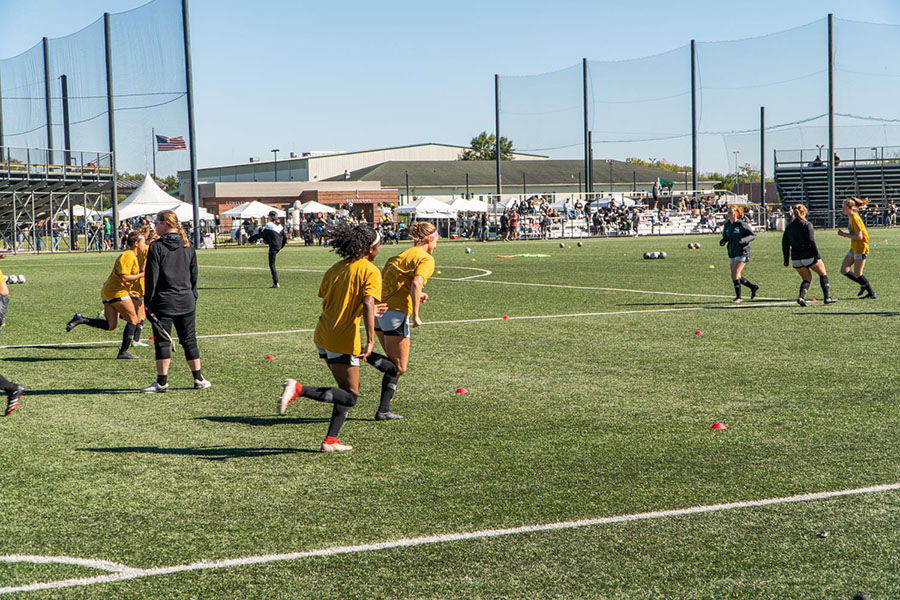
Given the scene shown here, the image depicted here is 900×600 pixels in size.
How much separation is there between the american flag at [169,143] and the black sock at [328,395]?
42.1m

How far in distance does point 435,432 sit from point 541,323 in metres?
7.54

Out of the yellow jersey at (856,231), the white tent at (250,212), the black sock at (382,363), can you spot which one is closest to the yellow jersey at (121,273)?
the black sock at (382,363)

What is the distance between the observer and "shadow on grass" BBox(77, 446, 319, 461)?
23.4 ft

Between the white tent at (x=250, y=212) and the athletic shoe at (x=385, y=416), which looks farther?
the white tent at (x=250, y=212)

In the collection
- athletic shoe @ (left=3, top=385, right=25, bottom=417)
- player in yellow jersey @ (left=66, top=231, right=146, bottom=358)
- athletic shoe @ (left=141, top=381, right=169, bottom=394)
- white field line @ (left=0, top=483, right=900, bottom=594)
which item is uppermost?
player in yellow jersey @ (left=66, top=231, right=146, bottom=358)

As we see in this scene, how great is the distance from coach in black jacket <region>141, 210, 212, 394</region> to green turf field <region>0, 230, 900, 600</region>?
1.26 ft

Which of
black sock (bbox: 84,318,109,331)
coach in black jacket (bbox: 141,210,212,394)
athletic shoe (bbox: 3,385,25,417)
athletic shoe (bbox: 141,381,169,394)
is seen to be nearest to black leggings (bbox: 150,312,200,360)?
coach in black jacket (bbox: 141,210,212,394)

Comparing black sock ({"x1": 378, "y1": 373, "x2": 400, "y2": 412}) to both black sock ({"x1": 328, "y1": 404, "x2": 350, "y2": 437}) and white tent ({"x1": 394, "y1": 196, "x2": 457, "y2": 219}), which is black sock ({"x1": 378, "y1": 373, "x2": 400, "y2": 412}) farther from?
white tent ({"x1": 394, "y1": 196, "x2": 457, "y2": 219})

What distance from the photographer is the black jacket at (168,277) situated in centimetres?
955

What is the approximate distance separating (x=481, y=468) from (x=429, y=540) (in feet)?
4.99

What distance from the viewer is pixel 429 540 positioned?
16.9 ft

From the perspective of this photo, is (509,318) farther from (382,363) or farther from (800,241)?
(382,363)

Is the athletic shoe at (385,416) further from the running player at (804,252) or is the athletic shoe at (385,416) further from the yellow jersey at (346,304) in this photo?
the running player at (804,252)

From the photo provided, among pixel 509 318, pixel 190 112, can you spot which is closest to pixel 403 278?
pixel 509 318
